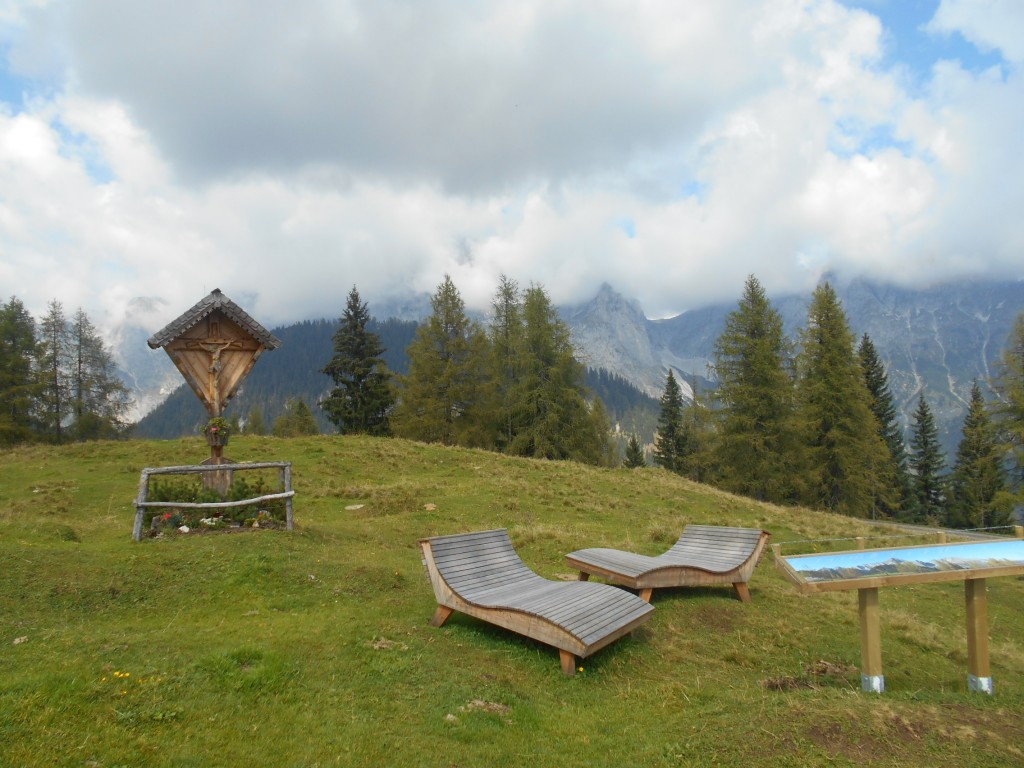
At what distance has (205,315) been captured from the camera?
1184 centimetres

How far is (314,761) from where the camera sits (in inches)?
172

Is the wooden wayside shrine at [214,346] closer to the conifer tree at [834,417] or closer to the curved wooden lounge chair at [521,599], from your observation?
the curved wooden lounge chair at [521,599]

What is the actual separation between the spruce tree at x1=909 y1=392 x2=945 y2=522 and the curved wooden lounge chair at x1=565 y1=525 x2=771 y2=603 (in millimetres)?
52830

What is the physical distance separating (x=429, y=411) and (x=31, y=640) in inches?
1353

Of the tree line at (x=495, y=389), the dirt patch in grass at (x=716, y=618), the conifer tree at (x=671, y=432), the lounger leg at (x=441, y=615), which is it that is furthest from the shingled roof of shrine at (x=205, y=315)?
the conifer tree at (x=671, y=432)

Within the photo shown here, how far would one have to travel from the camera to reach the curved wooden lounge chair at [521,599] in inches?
261

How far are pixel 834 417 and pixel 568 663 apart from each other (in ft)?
109

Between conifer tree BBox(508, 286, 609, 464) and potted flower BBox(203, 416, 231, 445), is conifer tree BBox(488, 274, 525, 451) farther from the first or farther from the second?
potted flower BBox(203, 416, 231, 445)

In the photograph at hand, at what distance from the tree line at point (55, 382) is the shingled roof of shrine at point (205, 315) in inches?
1385

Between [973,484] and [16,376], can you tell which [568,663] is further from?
[973,484]

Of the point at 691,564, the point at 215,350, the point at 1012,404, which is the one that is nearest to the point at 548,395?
the point at 1012,404

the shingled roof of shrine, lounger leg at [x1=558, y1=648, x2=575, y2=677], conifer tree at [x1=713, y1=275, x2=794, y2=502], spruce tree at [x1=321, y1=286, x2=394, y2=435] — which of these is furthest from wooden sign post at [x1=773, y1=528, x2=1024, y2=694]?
spruce tree at [x1=321, y1=286, x2=394, y2=435]

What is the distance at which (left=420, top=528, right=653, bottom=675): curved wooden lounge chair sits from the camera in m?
6.62

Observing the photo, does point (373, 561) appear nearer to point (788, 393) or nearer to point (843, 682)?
point (843, 682)
